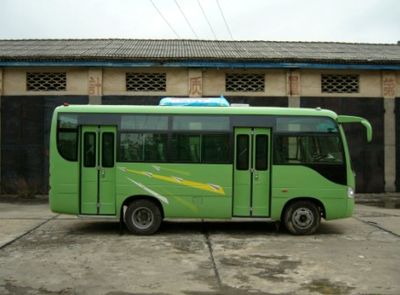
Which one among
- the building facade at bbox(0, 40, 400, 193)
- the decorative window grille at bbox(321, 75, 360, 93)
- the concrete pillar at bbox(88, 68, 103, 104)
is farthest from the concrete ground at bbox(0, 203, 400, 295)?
the decorative window grille at bbox(321, 75, 360, 93)

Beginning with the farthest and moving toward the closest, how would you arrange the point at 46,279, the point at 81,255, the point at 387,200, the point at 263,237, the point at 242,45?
1. the point at 242,45
2. the point at 387,200
3. the point at 263,237
4. the point at 81,255
5. the point at 46,279

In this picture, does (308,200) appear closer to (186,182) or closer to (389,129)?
(186,182)

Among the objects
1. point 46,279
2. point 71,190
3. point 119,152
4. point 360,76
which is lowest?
point 46,279

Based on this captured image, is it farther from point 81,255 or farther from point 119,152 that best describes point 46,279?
point 119,152

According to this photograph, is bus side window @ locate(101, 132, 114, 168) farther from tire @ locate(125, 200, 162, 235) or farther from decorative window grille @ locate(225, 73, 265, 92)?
decorative window grille @ locate(225, 73, 265, 92)

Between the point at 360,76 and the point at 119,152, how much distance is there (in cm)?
1127

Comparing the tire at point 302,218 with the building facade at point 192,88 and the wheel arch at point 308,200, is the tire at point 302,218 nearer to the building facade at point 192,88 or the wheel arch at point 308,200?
the wheel arch at point 308,200

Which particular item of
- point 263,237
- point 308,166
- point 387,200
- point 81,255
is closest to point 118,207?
point 81,255

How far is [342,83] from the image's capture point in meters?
18.9

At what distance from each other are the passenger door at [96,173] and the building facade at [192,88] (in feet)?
25.6

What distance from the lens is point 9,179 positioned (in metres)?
18.4

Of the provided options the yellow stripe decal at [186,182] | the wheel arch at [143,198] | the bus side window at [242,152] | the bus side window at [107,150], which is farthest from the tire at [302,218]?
the bus side window at [107,150]

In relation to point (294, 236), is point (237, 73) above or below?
above

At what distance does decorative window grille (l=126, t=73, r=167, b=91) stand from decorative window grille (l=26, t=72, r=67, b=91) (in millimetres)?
2312
